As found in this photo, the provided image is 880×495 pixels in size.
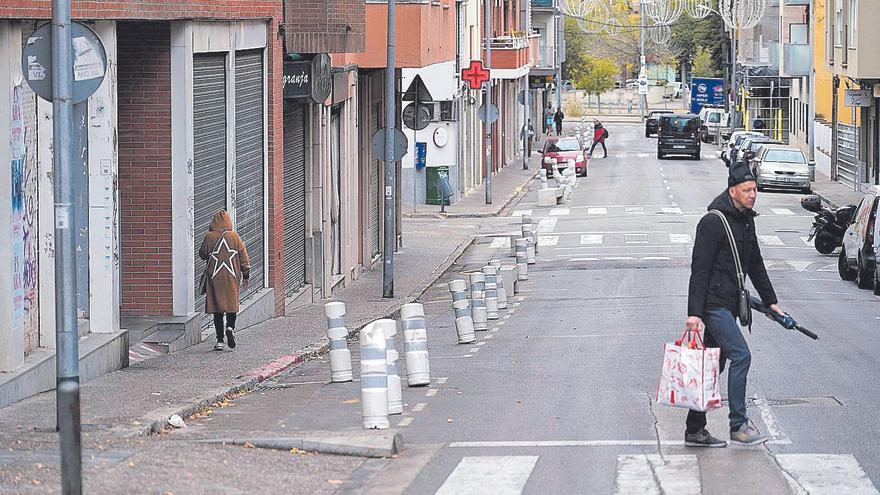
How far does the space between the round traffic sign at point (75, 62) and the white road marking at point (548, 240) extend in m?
26.6

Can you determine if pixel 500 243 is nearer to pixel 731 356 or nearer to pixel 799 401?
pixel 799 401

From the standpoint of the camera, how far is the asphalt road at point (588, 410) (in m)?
9.76

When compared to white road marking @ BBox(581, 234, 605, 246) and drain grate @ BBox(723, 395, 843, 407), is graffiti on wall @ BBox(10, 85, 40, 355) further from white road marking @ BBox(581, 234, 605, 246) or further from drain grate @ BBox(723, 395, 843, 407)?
white road marking @ BBox(581, 234, 605, 246)

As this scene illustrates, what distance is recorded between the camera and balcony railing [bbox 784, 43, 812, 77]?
65000mm

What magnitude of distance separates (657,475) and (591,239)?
2662cm

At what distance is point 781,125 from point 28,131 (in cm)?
7320

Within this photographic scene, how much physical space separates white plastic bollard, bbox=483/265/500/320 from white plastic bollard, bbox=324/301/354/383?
6.94m

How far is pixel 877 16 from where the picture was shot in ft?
148

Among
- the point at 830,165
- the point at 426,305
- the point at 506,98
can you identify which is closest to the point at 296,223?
the point at 426,305

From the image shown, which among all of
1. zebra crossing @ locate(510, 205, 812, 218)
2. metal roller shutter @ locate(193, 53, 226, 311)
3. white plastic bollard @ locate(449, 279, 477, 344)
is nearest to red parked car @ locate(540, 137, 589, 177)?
zebra crossing @ locate(510, 205, 812, 218)

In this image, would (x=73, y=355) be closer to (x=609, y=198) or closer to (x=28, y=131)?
(x=28, y=131)

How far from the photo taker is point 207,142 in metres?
18.8

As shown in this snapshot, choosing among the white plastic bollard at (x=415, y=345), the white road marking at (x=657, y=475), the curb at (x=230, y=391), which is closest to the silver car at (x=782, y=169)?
the curb at (x=230, y=391)

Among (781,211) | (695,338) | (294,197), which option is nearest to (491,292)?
(294,197)
